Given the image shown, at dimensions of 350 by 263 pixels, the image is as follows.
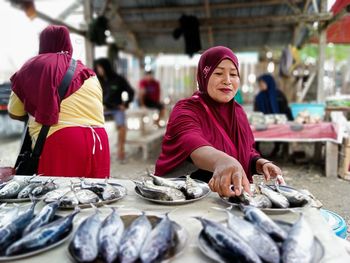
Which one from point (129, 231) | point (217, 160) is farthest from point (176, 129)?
point (129, 231)

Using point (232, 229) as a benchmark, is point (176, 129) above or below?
above

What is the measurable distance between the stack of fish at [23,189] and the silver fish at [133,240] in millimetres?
779

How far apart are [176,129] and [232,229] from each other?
1.07 meters

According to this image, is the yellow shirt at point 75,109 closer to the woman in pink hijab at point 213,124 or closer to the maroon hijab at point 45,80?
the maroon hijab at point 45,80

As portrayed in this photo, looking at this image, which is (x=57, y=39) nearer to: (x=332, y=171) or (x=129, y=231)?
(x=129, y=231)

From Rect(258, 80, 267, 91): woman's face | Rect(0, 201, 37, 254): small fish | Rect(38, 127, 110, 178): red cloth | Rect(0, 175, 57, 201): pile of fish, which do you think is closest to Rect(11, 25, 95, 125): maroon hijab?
Rect(38, 127, 110, 178): red cloth

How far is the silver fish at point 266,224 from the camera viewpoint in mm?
1195

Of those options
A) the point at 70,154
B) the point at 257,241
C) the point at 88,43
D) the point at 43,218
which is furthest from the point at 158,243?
the point at 88,43

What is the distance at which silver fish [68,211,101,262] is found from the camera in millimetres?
1105

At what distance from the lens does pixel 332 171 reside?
6.03 meters

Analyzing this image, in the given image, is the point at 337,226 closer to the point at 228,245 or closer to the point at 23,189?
the point at 228,245

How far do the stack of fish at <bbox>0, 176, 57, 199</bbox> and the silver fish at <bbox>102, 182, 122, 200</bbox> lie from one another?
1.12 ft

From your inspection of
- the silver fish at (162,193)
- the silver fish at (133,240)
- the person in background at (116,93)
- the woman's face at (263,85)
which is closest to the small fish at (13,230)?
the silver fish at (133,240)

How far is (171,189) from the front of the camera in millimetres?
1677
